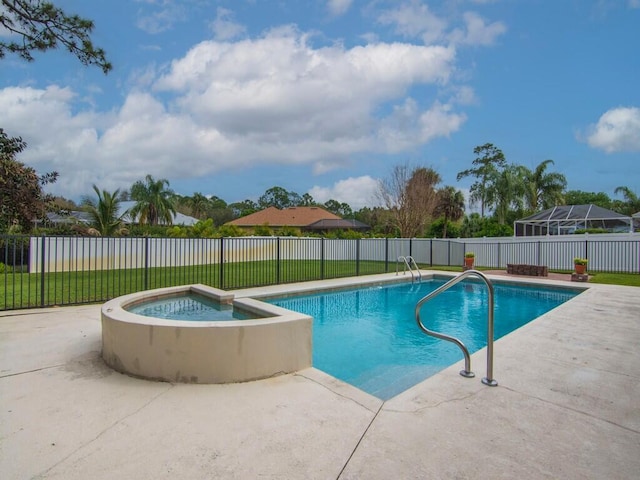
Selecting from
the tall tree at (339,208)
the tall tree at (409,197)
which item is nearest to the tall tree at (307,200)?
the tall tree at (339,208)

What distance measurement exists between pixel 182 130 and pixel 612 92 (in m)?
18.2

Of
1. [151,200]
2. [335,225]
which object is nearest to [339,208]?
[335,225]

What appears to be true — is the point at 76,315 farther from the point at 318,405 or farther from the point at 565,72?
the point at 565,72

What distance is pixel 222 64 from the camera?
10406 millimetres

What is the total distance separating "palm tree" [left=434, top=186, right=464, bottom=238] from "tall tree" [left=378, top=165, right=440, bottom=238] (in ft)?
13.3

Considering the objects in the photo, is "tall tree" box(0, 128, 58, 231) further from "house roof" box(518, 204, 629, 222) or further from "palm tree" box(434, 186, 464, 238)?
"palm tree" box(434, 186, 464, 238)

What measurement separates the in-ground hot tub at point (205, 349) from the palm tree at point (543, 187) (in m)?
27.7

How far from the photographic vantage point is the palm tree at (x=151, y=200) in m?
27.1

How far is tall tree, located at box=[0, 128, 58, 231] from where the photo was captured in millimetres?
8078

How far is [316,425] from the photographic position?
2.66 metres

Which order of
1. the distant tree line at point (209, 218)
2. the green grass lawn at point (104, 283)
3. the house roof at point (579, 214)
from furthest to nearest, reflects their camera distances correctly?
the house roof at point (579, 214) < the green grass lawn at point (104, 283) < the distant tree line at point (209, 218)

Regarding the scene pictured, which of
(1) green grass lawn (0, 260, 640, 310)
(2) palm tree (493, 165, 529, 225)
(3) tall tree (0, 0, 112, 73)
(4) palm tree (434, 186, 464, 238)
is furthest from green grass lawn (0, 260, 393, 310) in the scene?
(4) palm tree (434, 186, 464, 238)

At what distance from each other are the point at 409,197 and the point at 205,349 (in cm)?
2353

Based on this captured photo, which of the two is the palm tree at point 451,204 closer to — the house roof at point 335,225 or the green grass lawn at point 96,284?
the house roof at point 335,225
